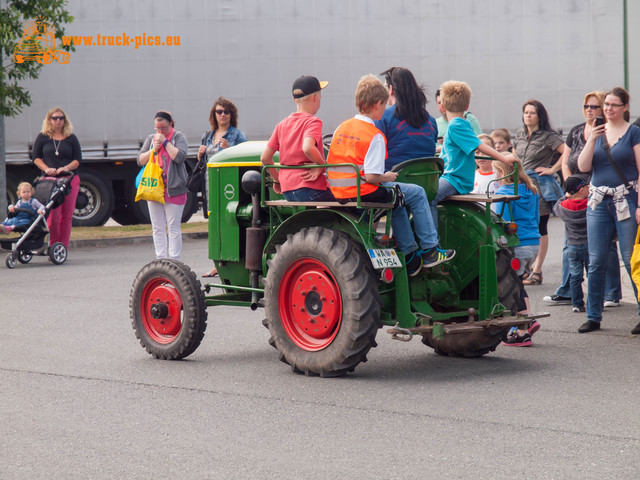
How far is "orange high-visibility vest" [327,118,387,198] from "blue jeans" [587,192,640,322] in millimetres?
2584

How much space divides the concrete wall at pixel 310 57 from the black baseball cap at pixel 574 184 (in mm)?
13397

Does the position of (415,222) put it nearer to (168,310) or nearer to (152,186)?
(168,310)

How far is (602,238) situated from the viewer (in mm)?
8500

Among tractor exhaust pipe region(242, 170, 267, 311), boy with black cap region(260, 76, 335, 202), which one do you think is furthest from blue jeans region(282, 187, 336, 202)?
tractor exhaust pipe region(242, 170, 267, 311)

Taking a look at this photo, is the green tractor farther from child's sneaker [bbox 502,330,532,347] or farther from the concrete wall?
the concrete wall

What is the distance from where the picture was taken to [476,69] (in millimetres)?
23203

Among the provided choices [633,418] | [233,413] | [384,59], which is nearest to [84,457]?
[233,413]

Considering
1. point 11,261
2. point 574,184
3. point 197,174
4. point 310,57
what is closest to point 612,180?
point 574,184

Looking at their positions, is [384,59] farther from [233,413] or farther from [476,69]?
[233,413]

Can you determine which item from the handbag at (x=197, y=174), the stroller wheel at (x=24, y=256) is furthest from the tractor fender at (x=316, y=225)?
the stroller wheel at (x=24, y=256)

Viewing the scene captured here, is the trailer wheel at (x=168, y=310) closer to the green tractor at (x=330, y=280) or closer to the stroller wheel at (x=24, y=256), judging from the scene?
the green tractor at (x=330, y=280)

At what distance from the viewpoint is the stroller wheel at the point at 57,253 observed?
14797 millimetres

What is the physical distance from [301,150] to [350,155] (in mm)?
368

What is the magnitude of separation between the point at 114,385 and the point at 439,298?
2.30 meters
